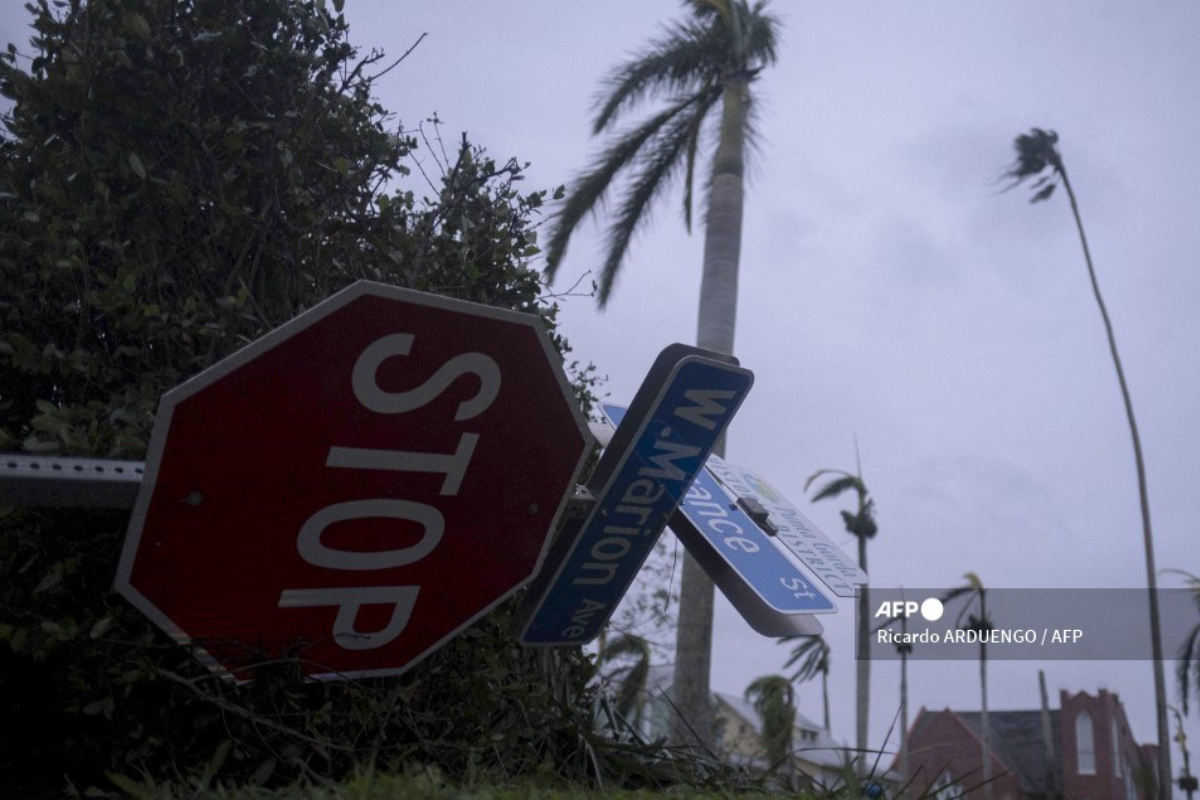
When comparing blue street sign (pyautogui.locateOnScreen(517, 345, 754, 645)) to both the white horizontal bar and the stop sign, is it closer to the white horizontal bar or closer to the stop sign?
the stop sign

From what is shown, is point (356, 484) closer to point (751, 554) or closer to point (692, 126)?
point (751, 554)

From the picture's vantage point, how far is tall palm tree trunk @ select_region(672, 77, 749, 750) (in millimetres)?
11969

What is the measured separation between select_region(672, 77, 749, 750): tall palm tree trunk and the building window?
5791 millimetres

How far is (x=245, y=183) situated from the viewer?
12.3 ft

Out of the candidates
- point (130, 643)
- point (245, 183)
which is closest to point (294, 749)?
point (130, 643)

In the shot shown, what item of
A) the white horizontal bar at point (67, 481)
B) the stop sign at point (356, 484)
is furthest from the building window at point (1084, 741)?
the white horizontal bar at point (67, 481)

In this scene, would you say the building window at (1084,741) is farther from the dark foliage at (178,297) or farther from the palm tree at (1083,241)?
the dark foliage at (178,297)

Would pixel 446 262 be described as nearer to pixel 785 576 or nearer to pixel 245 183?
pixel 245 183

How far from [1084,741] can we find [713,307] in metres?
11.8

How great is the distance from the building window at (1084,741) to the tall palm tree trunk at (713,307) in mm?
5791

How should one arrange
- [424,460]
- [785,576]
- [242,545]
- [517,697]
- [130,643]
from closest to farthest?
1. [242,545]
2. [424,460]
3. [130,643]
4. [785,576]
5. [517,697]

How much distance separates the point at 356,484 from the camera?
8.18ft

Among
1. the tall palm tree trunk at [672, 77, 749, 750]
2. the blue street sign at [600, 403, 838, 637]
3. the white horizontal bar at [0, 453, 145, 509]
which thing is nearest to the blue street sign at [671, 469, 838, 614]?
the blue street sign at [600, 403, 838, 637]

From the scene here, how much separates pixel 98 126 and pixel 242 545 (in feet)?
6.73
